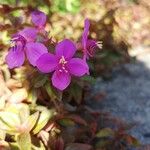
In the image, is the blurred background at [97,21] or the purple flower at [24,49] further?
the blurred background at [97,21]

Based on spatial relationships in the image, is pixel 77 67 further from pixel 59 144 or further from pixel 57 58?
pixel 59 144

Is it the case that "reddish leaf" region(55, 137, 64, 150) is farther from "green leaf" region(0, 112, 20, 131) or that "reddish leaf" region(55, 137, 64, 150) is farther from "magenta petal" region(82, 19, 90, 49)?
"magenta petal" region(82, 19, 90, 49)

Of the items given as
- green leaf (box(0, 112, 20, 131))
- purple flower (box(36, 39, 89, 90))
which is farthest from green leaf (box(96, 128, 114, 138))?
purple flower (box(36, 39, 89, 90))

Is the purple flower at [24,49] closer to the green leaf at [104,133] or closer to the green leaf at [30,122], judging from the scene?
the green leaf at [30,122]

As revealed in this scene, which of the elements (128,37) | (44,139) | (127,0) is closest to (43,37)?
(44,139)

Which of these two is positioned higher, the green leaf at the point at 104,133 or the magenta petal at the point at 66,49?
the magenta petal at the point at 66,49

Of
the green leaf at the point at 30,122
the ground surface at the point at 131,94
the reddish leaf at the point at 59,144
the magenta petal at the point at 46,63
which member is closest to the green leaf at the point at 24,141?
the green leaf at the point at 30,122

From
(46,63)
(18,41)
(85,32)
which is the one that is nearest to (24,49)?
(18,41)

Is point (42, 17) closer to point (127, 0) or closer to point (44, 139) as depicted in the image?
point (44, 139)
